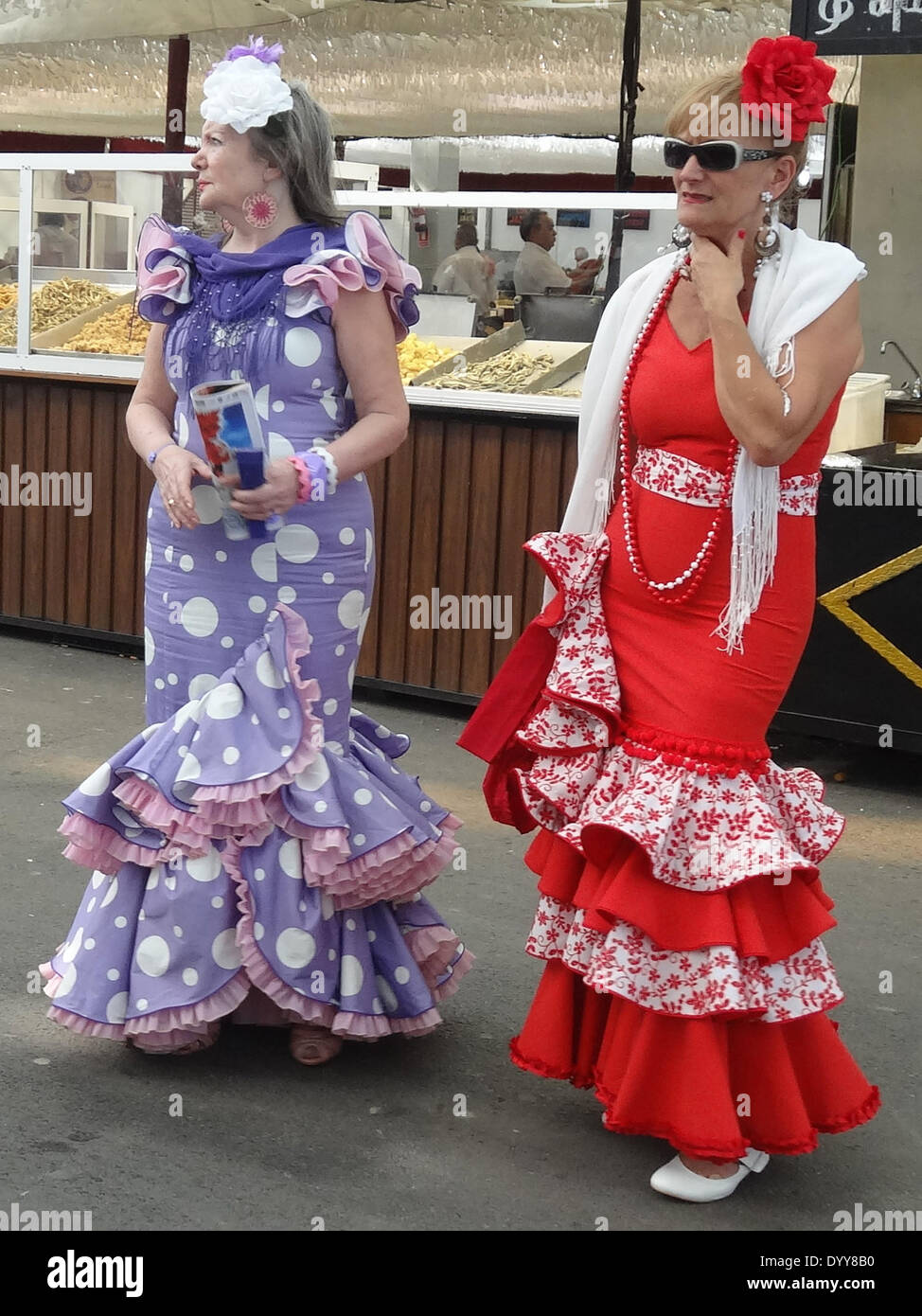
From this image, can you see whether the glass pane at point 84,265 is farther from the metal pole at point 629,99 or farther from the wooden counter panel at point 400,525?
the metal pole at point 629,99

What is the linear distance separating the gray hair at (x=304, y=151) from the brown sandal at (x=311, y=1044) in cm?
172

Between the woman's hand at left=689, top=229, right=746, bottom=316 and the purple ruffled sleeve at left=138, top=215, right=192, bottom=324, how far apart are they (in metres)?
1.12

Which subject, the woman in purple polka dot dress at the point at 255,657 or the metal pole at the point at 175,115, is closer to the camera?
the woman in purple polka dot dress at the point at 255,657

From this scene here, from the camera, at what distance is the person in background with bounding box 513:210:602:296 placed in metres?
6.32

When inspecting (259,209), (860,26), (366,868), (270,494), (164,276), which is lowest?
(366,868)

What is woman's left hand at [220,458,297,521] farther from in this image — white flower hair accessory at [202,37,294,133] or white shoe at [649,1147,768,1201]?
white shoe at [649,1147,768,1201]

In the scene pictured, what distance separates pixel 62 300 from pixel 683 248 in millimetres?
5124

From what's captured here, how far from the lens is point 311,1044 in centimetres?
352

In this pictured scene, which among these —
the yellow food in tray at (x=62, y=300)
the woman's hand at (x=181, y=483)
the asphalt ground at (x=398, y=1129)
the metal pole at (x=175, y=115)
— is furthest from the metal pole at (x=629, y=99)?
the woman's hand at (x=181, y=483)

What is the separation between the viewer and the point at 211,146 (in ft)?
10.8

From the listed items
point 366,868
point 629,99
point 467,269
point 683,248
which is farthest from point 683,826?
point 629,99

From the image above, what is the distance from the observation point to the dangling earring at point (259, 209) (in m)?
3.32

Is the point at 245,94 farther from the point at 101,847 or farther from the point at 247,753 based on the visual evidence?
the point at 101,847

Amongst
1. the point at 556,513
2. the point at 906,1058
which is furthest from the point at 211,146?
the point at 556,513
